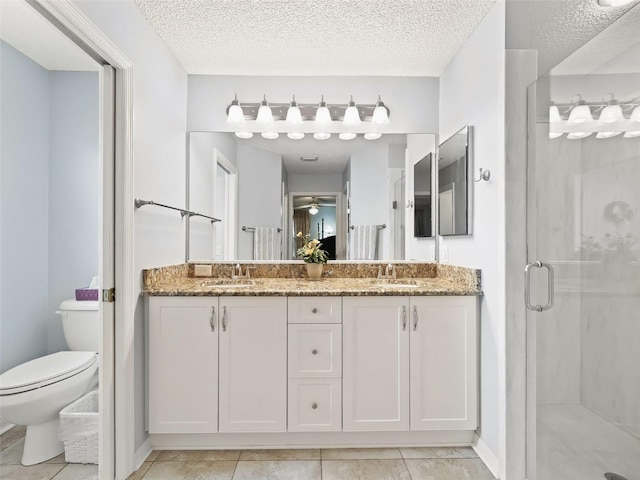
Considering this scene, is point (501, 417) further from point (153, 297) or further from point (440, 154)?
point (153, 297)

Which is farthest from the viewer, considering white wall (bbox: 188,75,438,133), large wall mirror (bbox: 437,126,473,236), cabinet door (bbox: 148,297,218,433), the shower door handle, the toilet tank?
white wall (bbox: 188,75,438,133)

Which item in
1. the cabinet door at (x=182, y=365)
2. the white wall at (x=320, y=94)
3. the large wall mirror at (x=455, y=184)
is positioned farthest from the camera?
the white wall at (x=320, y=94)

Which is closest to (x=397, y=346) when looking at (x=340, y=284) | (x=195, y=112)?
(x=340, y=284)

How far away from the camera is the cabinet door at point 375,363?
213cm

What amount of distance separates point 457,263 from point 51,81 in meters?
3.00

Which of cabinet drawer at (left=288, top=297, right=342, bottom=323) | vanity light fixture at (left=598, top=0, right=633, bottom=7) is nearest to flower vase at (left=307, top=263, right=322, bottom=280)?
cabinet drawer at (left=288, top=297, right=342, bottom=323)

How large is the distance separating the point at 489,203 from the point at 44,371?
2.48 metres

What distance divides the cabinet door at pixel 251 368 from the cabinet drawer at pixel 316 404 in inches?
2.8

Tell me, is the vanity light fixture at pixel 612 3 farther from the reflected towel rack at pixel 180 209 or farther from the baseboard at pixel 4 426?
the baseboard at pixel 4 426

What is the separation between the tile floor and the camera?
193cm

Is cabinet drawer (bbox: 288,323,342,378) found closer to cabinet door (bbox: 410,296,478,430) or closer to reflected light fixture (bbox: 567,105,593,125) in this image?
cabinet door (bbox: 410,296,478,430)

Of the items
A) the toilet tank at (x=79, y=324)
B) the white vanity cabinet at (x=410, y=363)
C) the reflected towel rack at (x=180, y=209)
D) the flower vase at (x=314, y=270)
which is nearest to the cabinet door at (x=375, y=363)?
the white vanity cabinet at (x=410, y=363)

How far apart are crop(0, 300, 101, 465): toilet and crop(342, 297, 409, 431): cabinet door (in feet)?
4.18

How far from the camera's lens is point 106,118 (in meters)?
1.86
